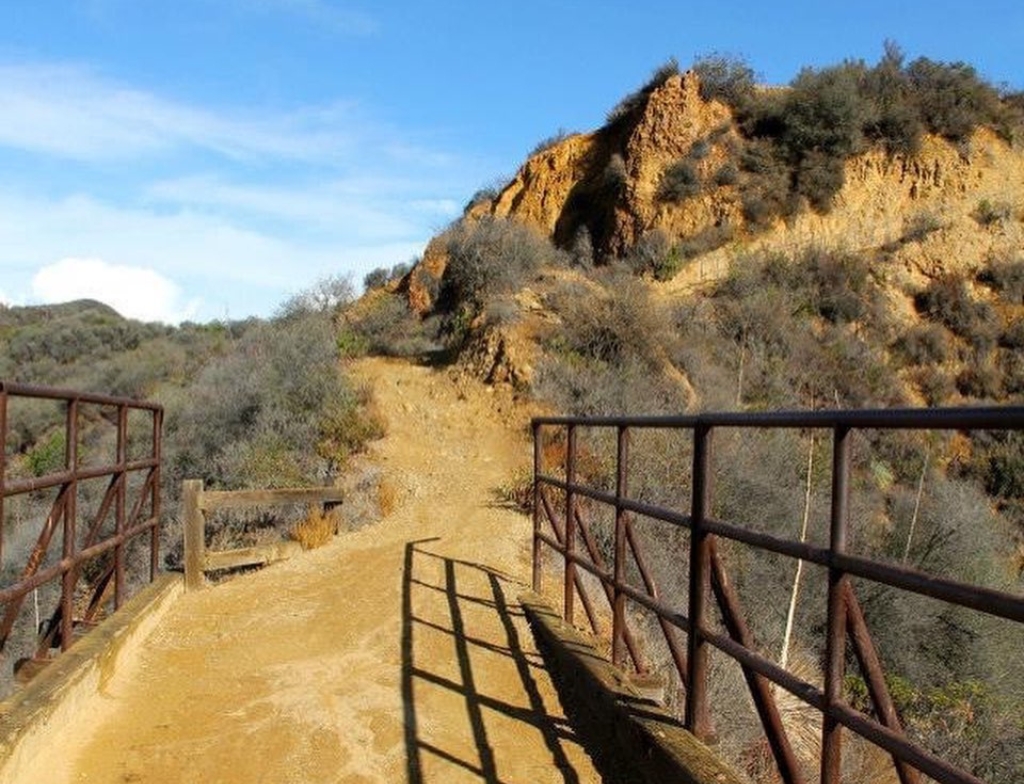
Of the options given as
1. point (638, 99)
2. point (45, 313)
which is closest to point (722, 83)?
point (638, 99)

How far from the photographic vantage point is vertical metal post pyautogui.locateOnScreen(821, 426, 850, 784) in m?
2.85

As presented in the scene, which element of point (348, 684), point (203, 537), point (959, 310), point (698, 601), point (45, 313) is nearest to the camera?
point (698, 601)

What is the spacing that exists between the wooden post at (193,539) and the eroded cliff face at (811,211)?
20.4m

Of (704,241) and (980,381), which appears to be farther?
(704,241)

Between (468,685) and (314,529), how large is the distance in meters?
6.24

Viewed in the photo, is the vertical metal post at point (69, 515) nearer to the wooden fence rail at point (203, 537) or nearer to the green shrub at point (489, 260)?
the wooden fence rail at point (203, 537)

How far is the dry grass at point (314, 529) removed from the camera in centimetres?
1108

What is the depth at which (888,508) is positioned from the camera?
1608cm

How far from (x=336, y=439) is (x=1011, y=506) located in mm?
14097

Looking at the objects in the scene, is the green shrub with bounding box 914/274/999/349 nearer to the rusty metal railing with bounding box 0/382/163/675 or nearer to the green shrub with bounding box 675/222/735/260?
the green shrub with bounding box 675/222/735/260

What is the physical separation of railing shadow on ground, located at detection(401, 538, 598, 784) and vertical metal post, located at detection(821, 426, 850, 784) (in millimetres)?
1811

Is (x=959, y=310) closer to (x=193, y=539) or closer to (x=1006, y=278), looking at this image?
(x=1006, y=278)

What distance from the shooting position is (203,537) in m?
8.94

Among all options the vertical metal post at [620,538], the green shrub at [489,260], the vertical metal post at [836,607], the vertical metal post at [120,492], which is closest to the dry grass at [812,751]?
the vertical metal post at [620,538]
